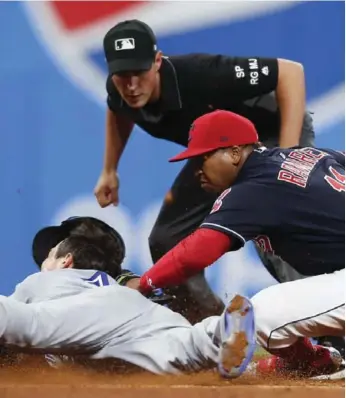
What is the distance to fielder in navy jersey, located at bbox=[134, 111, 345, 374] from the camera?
69.5 inches

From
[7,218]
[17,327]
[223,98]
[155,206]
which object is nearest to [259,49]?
[223,98]

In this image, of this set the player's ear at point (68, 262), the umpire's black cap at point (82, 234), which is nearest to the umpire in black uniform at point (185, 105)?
the umpire's black cap at point (82, 234)

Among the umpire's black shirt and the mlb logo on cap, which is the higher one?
the mlb logo on cap

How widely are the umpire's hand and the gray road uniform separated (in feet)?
1.85

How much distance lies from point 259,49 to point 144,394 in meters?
1.22

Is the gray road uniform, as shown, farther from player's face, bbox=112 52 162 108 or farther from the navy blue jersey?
player's face, bbox=112 52 162 108

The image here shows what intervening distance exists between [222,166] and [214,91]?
1.53ft

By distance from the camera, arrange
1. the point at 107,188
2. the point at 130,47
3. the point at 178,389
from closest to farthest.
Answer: the point at 178,389
the point at 130,47
the point at 107,188

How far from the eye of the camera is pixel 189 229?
242 cm

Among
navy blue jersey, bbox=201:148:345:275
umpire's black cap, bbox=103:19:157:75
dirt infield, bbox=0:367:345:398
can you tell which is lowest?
dirt infield, bbox=0:367:345:398

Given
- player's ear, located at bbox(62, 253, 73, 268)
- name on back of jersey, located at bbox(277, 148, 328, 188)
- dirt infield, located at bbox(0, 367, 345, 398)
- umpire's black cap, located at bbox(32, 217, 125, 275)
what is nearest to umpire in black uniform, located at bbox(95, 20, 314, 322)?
umpire's black cap, located at bbox(32, 217, 125, 275)

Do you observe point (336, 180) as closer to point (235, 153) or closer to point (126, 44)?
point (235, 153)

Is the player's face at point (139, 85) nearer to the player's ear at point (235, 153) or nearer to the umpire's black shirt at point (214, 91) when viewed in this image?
the umpire's black shirt at point (214, 91)

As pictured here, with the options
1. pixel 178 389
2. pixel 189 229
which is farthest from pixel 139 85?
pixel 178 389
